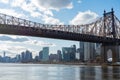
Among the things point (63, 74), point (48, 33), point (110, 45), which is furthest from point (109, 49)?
point (63, 74)

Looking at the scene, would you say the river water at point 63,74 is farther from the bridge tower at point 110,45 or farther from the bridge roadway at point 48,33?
the bridge tower at point 110,45

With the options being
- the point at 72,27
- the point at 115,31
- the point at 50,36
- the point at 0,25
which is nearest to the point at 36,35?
the point at 50,36

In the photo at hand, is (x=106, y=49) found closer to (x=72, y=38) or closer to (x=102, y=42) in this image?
(x=102, y=42)

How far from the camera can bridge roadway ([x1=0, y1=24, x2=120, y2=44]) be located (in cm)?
7751

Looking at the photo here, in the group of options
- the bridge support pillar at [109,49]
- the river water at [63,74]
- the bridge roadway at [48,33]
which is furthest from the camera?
the bridge support pillar at [109,49]

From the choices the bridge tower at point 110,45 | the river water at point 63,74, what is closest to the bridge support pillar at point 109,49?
the bridge tower at point 110,45

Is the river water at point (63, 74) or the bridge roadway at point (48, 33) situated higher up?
the bridge roadway at point (48, 33)

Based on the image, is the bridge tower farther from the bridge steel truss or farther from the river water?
the river water

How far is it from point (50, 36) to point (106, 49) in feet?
106

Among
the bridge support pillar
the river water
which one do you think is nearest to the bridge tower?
the bridge support pillar

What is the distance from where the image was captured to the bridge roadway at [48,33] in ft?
254

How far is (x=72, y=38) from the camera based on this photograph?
321 feet

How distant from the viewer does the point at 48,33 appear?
90312 mm

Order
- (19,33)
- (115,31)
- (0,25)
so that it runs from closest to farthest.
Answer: (0,25)
(19,33)
(115,31)
